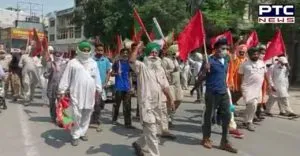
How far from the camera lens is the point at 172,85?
9.88 meters

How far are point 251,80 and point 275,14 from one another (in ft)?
18.2

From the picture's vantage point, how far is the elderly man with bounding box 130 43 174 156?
704 centimetres

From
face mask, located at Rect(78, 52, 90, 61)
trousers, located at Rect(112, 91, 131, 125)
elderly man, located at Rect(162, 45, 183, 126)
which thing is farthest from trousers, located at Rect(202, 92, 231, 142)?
trousers, located at Rect(112, 91, 131, 125)

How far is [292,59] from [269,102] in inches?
748

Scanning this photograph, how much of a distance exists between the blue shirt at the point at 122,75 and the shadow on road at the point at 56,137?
1.42 metres

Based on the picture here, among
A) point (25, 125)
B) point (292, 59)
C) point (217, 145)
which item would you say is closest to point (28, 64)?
point (25, 125)

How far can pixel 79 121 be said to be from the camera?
A: 8.39m

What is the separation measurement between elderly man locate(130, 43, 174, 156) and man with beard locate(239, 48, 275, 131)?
9.95ft

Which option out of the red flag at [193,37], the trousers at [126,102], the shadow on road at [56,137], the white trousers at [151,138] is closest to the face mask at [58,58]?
the trousers at [126,102]

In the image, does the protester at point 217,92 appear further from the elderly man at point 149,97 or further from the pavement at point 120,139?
the elderly man at point 149,97

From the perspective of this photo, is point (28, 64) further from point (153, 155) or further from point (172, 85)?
point (153, 155)

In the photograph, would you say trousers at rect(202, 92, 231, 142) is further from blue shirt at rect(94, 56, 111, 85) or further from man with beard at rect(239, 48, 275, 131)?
blue shirt at rect(94, 56, 111, 85)

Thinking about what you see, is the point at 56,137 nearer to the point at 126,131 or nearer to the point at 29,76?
the point at 126,131

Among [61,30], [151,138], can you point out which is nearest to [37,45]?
[151,138]
